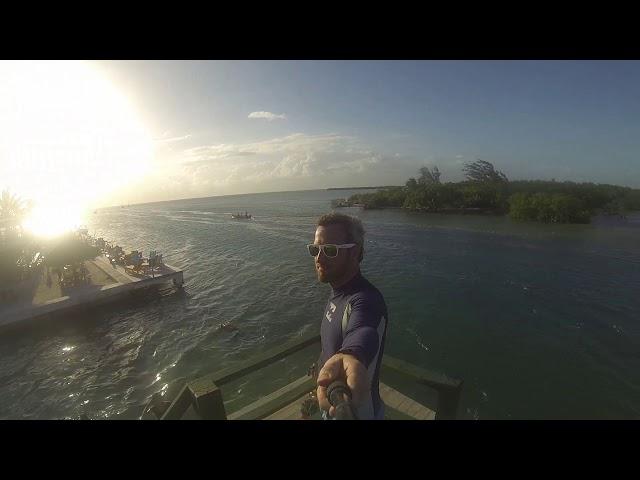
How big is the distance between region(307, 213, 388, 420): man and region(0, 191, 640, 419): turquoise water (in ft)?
36.3

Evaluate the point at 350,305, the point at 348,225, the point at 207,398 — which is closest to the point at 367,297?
the point at 350,305

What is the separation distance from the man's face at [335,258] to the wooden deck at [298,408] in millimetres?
3181

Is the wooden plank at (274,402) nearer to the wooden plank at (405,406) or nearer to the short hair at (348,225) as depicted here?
the wooden plank at (405,406)

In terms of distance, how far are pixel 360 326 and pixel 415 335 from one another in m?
16.7

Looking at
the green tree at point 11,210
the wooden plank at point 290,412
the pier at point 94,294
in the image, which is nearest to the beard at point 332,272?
the wooden plank at point 290,412

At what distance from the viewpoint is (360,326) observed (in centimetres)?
286

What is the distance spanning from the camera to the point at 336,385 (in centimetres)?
203

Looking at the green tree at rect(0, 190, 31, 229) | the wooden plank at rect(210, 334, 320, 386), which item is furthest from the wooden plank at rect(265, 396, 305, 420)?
the green tree at rect(0, 190, 31, 229)

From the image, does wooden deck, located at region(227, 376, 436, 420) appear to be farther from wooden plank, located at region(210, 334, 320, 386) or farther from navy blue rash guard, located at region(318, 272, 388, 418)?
navy blue rash guard, located at region(318, 272, 388, 418)

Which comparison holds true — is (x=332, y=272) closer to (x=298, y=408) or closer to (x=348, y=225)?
(x=348, y=225)

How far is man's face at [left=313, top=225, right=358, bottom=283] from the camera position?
3.37 meters
